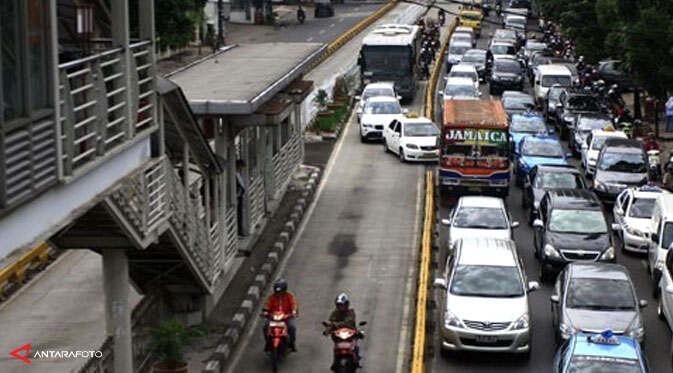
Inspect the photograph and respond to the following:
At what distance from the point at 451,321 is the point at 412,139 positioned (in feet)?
63.3

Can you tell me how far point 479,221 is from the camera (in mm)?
26375

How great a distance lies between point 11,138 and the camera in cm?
925

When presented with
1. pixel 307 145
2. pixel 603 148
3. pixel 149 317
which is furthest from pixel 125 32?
pixel 307 145

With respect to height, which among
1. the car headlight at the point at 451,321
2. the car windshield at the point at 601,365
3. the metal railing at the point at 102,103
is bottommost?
the car headlight at the point at 451,321

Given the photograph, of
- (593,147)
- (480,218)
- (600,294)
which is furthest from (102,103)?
(593,147)

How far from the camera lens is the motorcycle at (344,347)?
1762 centimetres

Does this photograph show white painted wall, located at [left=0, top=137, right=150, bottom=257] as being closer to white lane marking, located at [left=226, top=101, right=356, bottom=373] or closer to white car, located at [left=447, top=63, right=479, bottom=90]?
white lane marking, located at [left=226, top=101, right=356, bottom=373]

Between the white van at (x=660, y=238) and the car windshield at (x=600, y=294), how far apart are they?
9.17ft

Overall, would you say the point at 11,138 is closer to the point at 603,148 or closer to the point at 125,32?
the point at 125,32

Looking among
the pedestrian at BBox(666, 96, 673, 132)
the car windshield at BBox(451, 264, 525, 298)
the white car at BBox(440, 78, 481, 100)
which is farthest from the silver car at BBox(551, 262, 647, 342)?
the white car at BBox(440, 78, 481, 100)

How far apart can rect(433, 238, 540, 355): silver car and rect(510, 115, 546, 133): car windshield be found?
17872mm

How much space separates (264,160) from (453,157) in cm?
504

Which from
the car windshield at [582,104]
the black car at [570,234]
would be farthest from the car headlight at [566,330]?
the car windshield at [582,104]

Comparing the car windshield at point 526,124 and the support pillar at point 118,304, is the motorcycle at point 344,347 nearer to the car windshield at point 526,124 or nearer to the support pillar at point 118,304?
the support pillar at point 118,304
